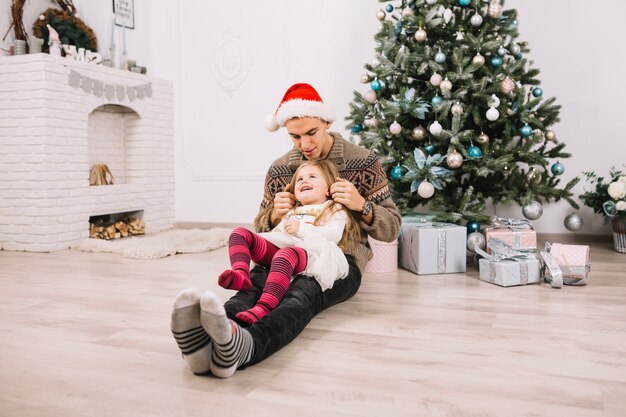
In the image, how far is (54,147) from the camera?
3.59 meters

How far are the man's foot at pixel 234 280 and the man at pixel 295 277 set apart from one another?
1.6 inches

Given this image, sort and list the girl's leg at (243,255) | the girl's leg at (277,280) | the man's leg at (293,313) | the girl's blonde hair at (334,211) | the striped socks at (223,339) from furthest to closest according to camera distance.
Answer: the girl's blonde hair at (334,211)
the girl's leg at (243,255)
the girl's leg at (277,280)
the man's leg at (293,313)
the striped socks at (223,339)

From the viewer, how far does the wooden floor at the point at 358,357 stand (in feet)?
3.99

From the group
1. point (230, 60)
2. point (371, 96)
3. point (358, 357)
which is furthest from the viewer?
point (230, 60)

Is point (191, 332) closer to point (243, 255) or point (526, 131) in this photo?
point (243, 255)

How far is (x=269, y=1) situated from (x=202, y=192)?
166cm

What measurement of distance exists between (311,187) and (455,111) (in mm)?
1243

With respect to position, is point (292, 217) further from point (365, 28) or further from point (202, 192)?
point (202, 192)

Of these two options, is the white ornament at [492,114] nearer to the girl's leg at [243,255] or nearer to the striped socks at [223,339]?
the girl's leg at [243,255]

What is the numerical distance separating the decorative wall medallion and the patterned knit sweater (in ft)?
7.65

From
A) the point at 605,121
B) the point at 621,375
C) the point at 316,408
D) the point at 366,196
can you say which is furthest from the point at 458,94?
the point at 316,408

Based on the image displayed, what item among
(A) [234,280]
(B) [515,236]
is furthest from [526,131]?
(A) [234,280]

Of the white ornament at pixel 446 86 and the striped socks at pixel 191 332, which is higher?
the white ornament at pixel 446 86

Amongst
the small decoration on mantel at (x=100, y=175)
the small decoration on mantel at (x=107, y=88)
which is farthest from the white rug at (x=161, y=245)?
the small decoration on mantel at (x=107, y=88)
